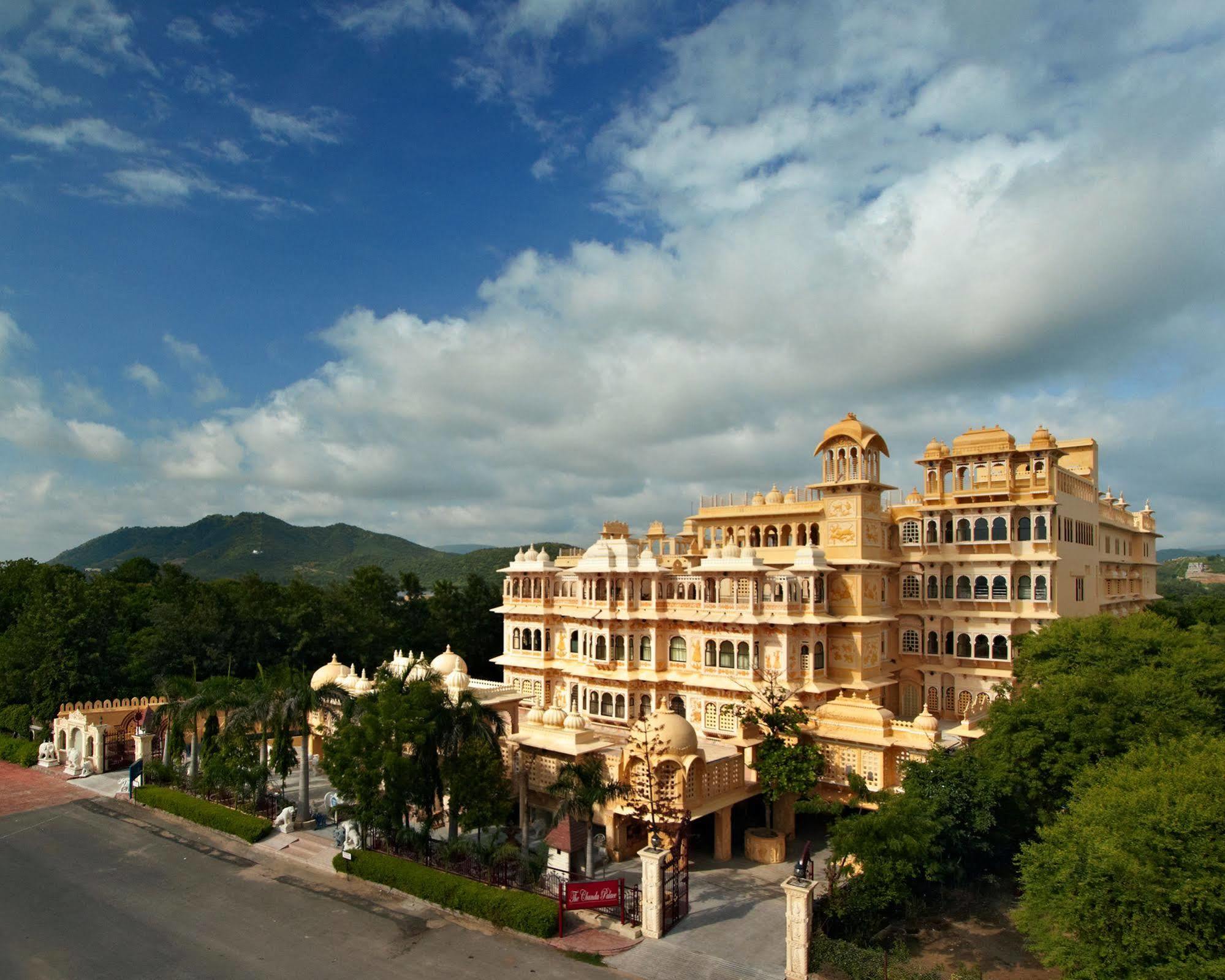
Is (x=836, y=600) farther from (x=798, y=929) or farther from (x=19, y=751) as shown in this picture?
(x=19, y=751)

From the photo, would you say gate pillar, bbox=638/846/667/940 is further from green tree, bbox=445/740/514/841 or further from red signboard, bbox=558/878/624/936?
green tree, bbox=445/740/514/841

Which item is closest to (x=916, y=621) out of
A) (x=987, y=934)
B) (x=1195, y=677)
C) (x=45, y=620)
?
(x=1195, y=677)

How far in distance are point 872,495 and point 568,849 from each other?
63.5ft

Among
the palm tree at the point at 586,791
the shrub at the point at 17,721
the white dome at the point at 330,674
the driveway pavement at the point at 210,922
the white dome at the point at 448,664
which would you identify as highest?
the white dome at the point at 448,664

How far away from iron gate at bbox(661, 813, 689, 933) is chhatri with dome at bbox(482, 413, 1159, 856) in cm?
620

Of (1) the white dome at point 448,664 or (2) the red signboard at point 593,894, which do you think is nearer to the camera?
(2) the red signboard at point 593,894

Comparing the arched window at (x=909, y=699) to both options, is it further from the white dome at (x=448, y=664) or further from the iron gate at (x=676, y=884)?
the white dome at (x=448, y=664)

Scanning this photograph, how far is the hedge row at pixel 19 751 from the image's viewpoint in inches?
1422

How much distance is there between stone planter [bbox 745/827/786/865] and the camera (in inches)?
984

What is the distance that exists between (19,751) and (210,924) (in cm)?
2271

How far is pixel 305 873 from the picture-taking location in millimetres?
24125

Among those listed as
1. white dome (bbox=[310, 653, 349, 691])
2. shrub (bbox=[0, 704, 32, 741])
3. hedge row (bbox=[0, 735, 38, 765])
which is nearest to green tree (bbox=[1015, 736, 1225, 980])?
white dome (bbox=[310, 653, 349, 691])

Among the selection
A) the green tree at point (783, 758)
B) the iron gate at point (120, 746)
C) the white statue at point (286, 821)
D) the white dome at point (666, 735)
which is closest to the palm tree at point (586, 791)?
the white dome at point (666, 735)

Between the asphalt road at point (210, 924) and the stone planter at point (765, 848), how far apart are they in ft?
27.3
